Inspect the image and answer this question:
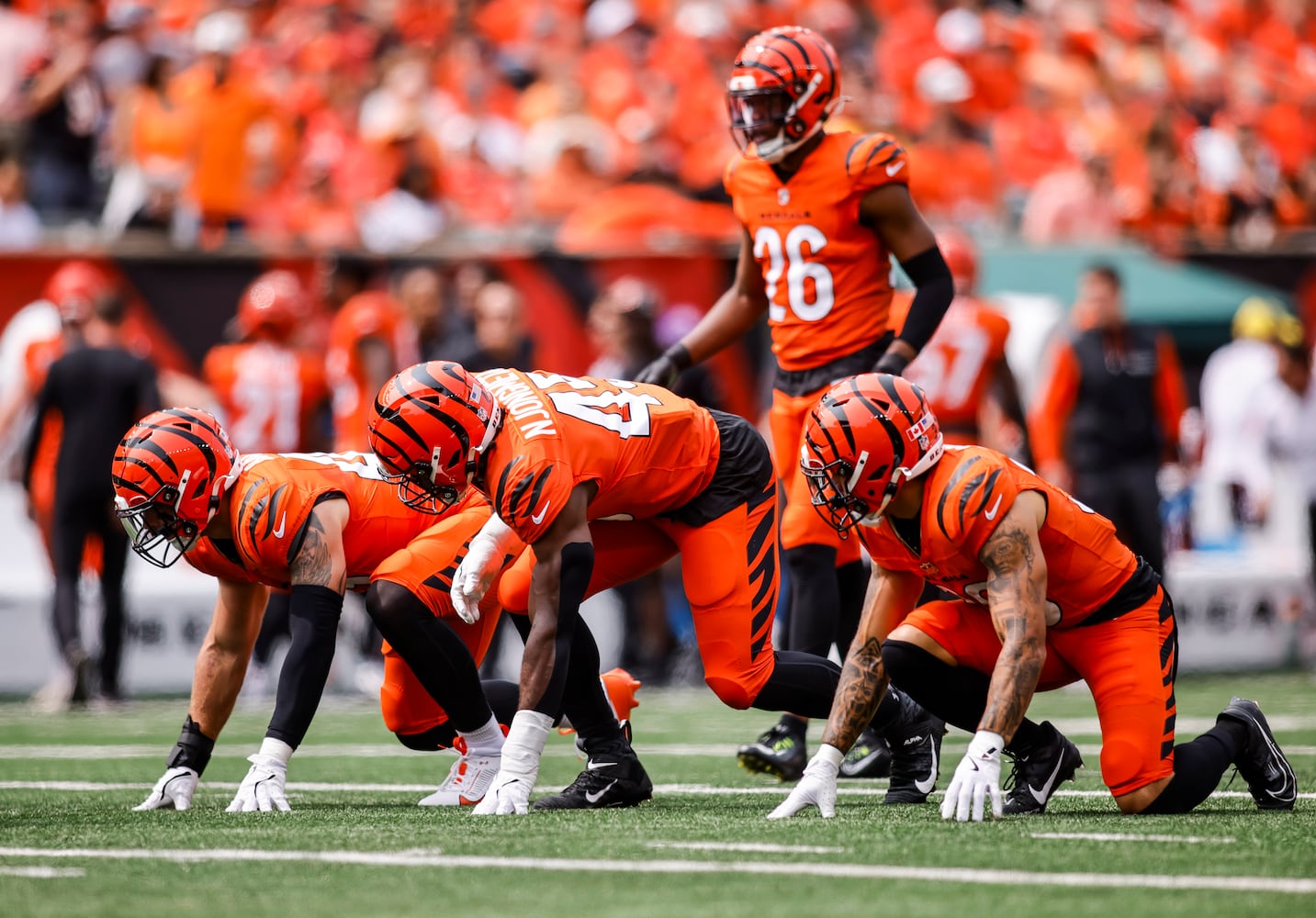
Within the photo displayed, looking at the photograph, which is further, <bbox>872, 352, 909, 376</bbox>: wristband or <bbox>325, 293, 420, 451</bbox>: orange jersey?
<bbox>325, 293, 420, 451</bbox>: orange jersey

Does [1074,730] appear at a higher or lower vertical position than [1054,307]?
lower

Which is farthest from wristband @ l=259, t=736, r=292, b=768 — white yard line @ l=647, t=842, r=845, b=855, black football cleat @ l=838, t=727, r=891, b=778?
black football cleat @ l=838, t=727, r=891, b=778

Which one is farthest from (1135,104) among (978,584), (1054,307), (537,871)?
(537,871)

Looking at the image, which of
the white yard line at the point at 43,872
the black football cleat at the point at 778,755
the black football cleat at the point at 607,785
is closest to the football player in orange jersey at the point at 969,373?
the black football cleat at the point at 778,755

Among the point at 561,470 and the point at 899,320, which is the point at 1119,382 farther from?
the point at 561,470

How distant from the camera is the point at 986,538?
17.2ft

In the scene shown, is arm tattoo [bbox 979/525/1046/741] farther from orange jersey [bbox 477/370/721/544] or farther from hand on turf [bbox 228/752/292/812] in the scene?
hand on turf [bbox 228/752/292/812]

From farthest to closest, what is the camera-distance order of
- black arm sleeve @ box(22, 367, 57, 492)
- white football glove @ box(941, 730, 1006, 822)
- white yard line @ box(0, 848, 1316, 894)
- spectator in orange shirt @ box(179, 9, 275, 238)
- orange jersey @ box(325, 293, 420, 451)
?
spectator in orange shirt @ box(179, 9, 275, 238) → orange jersey @ box(325, 293, 420, 451) → black arm sleeve @ box(22, 367, 57, 492) → white football glove @ box(941, 730, 1006, 822) → white yard line @ box(0, 848, 1316, 894)

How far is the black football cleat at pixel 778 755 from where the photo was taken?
644cm

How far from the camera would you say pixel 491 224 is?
14.1 meters

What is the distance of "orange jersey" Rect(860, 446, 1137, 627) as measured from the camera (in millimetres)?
5234

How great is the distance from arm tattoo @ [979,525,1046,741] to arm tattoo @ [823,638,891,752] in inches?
15.2

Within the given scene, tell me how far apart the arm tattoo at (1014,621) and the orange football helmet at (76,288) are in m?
6.90

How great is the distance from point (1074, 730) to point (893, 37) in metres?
10.8
